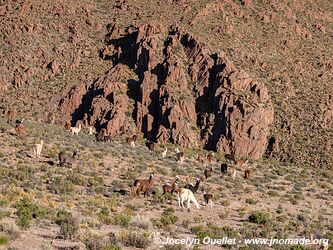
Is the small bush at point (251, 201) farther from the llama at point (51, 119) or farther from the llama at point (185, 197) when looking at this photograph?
the llama at point (51, 119)

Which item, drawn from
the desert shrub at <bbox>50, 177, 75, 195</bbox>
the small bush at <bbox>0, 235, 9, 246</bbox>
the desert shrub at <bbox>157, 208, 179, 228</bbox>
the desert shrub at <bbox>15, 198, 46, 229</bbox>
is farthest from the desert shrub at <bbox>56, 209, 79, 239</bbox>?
the desert shrub at <bbox>50, 177, 75, 195</bbox>

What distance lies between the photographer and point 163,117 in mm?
51438

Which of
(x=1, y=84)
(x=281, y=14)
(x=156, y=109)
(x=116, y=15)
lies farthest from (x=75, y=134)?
(x=281, y=14)

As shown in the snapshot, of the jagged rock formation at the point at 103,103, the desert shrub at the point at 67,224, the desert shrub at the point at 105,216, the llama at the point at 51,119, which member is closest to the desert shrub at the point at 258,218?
the desert shrub at the point at 105,216

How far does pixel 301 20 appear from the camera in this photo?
246ft

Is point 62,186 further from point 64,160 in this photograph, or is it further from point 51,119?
point 51,119

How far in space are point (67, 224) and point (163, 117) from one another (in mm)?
36185

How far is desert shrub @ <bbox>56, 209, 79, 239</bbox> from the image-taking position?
14891 mm

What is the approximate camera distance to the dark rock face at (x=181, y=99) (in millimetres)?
49406

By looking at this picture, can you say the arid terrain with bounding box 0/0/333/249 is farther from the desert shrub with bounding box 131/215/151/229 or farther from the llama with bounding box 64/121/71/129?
the llama with bounding box 64/121/71/129

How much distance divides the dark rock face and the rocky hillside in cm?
14

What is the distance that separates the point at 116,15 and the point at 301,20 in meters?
29.9

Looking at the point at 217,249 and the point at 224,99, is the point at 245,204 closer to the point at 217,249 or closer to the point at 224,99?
the point at 217,249

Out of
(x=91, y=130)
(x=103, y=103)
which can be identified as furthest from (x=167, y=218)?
(x=103, y=103)
